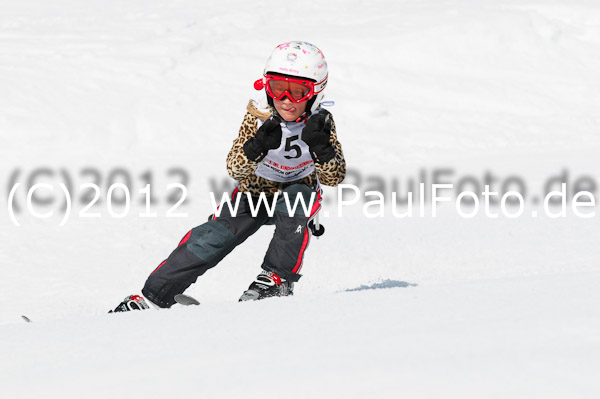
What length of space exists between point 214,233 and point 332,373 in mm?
2130

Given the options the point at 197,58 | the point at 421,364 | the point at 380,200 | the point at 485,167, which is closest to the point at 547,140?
the point at 485,167

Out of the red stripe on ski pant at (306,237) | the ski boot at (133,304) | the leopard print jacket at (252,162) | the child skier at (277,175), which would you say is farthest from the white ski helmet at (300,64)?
the ski boot at (133,304)

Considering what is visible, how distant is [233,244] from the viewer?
4.07m

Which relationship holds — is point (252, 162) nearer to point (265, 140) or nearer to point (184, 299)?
point (265, 140)

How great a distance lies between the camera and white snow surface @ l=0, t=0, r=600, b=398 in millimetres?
2059

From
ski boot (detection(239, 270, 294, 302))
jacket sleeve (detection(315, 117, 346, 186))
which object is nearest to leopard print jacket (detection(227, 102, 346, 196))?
jacket sleeve (detection(315, 117, 346, 186))

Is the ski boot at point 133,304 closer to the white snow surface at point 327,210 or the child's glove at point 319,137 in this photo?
the white snow surface at point 327,210

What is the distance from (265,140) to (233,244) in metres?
0.61

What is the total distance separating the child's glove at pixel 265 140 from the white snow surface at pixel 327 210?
2.66ft

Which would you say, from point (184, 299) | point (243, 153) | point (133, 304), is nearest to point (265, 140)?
point (243, 153)

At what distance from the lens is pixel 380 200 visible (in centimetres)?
707

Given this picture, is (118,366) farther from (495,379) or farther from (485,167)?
(485,167)

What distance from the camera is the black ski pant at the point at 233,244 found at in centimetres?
394

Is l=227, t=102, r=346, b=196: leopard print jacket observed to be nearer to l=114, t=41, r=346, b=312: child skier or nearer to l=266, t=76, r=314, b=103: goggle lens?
l=114, t=41, r=346, b=312: child skier
